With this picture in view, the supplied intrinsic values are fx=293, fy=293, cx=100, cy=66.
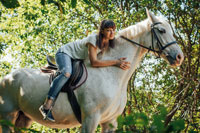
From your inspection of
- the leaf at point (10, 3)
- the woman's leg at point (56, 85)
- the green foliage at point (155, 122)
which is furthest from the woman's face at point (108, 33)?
the green foliage at point (155, 122)

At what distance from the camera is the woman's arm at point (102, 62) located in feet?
12.5

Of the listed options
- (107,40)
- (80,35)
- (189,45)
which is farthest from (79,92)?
(80,35)

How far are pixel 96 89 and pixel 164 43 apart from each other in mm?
1093

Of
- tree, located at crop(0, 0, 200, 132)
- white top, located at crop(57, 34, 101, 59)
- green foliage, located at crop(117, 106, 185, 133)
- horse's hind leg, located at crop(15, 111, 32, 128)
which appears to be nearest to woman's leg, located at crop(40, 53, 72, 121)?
white top, located at crop(57, 34, 101, 59)

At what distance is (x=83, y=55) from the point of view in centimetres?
403

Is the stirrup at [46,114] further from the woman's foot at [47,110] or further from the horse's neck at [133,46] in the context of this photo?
the horse's neck at [133,46]

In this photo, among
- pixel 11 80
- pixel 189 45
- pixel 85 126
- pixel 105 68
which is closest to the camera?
pixel 85 126

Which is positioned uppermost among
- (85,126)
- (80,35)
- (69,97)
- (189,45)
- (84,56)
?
(80,35)

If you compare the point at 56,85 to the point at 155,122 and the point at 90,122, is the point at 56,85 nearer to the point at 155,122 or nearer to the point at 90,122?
the point at 90,122

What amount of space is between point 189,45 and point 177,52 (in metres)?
6.87

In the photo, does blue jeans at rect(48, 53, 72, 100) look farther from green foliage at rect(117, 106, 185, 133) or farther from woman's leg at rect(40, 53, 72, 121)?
green foliage at rect(117, 106, 185, 133)

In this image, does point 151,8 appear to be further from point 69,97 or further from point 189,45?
point 69,97

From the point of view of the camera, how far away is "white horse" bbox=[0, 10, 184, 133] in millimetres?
3703

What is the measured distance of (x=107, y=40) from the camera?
3.96m
